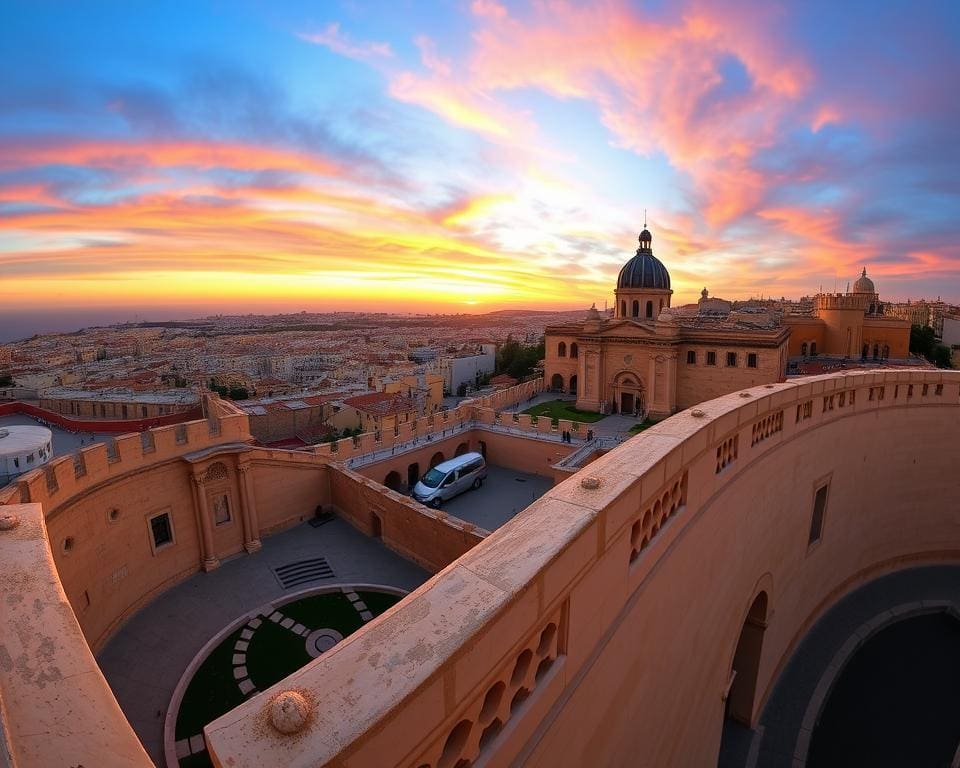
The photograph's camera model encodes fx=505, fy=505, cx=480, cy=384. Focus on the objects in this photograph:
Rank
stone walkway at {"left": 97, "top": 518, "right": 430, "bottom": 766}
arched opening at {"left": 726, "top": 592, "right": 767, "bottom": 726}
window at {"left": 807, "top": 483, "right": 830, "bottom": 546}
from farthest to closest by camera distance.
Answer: window at {"left": 807, "top": 483, "right": 830, "bottom": 546}
stone walkway at {"left": 97, "top": 518, "right": 430, "bottom": 766}
arched opening at {"left": 726, "top": 592, "right": 767, "bottom": 726}

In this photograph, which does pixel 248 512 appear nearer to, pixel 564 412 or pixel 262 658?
pixel 262 658

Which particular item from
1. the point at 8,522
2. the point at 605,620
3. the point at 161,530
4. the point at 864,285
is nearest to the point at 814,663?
the point at 605,620

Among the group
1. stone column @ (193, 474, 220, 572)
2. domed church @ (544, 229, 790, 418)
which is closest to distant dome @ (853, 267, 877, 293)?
domed church @ (544, 229, 790, 418)

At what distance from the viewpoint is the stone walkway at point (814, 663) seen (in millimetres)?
9508

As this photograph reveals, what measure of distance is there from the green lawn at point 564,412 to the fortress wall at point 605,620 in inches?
688

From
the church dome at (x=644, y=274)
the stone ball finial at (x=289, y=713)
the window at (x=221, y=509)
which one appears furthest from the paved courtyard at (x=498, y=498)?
the church dome at (x=644, y=274)

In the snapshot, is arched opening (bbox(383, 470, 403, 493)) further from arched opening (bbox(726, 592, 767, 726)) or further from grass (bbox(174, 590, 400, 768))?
arched opening (bbox(726, 592, 767, 726))

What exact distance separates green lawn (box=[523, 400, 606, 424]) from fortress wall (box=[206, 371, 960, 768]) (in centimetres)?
1747

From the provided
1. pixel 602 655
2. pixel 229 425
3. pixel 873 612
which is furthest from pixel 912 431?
pixel 229 425

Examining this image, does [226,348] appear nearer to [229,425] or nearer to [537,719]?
[229,425]

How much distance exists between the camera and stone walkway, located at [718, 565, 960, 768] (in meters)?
9.51

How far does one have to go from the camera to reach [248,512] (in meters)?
13.6

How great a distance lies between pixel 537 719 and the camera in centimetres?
304

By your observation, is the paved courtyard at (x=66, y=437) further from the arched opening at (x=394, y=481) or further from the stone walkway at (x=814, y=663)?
the stone walkway at (x=814, y=663)
